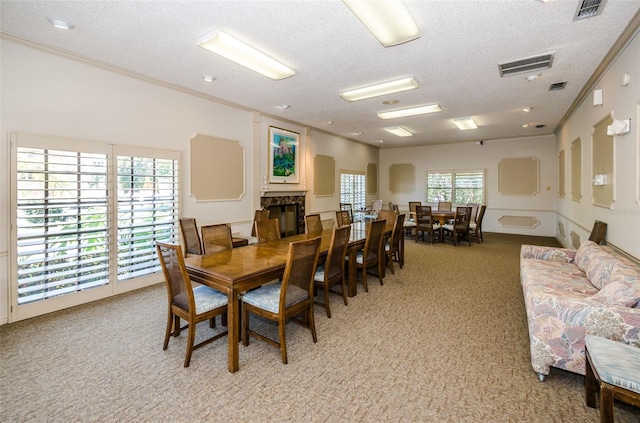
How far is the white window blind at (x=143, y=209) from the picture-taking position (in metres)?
3.77

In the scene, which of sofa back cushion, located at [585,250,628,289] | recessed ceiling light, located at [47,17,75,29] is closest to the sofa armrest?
sofa back cushion, located at [585,250,628,289]

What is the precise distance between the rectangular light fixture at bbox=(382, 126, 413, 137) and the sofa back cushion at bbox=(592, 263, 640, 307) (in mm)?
5390

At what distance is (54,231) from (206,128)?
242 cm

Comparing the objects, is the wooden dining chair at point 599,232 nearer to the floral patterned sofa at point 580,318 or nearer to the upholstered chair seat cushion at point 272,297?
the floral patterned sofa at point 580,318

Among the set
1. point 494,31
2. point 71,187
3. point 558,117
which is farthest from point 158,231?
point 558,117

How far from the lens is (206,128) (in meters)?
4.78

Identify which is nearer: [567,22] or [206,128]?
[567,22]

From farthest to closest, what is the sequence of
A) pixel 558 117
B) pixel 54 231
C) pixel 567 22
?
pixel 558 117 < pixel 54 231 < pixel 567 22

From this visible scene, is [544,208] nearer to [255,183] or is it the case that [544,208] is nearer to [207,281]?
[255,183]

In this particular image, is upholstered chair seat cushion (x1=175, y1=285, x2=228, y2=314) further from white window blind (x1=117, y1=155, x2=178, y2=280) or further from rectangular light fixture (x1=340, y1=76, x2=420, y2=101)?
rectangular light fixture (x1=340, y1=76, x2=420, y2=101)

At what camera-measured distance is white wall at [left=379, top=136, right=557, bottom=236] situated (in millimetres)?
8016

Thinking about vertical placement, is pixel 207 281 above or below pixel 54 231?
below

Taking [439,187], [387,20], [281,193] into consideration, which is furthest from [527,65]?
[439,187]

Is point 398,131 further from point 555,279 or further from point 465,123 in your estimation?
point 555,279
